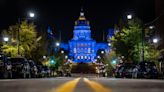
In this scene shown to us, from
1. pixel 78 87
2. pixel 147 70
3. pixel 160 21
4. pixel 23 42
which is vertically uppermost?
pixel 160 21

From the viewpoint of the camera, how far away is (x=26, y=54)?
7262 centimetres

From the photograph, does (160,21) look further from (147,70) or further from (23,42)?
(147,70)

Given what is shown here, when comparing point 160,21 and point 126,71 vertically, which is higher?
point 160,21

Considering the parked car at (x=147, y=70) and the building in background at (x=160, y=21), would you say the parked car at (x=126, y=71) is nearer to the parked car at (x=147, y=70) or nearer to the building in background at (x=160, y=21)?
the parked car at (x=147, y=70)

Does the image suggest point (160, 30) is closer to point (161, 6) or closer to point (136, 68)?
point (161, 6)

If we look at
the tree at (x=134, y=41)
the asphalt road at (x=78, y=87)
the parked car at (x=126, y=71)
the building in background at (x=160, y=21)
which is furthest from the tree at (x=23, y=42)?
the asphalt road at (x=78, y=87)

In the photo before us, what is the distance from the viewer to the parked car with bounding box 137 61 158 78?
4853 centimetres

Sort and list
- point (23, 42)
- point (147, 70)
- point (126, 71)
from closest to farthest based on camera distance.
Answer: point (147, 70), point (126, 71), point (23, 42)

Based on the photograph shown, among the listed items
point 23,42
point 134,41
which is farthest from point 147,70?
point 23,42

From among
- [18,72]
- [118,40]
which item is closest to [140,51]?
[118,40]

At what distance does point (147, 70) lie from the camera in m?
49.0

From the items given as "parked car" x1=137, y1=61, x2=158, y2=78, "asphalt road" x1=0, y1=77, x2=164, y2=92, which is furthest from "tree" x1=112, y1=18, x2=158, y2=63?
"asphalt road" x1=0, y1=77, x2=164, y2=92

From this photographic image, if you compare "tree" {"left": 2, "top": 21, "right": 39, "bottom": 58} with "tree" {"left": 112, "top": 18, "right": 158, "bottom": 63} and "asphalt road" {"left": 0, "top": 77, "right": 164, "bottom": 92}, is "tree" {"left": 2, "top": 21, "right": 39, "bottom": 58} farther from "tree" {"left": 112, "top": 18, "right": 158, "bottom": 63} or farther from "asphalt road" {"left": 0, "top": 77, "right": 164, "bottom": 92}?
"asphalt road" {"left": 0, "top": 77, "right": 164, "bottom": 92}

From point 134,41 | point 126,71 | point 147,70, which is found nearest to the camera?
point 147,70
